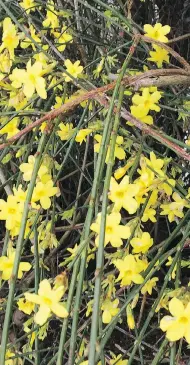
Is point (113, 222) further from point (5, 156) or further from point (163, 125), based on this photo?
point (163, 125)

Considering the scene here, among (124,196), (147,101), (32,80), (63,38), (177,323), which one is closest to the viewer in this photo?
(177,323)

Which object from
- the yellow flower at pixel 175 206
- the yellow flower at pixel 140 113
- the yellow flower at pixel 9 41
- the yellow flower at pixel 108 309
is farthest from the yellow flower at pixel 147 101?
the yellow flower at pixel 108 309

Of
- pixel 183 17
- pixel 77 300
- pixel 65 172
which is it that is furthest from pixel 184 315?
pixel 183 17

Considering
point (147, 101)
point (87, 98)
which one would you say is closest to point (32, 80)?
point (87, 98)

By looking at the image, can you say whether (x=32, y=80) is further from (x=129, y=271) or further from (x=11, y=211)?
(x=129, y=271)

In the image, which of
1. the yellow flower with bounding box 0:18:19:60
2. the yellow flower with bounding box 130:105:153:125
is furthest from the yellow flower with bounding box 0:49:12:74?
the yellow flower with bounding box 130:105:153:125

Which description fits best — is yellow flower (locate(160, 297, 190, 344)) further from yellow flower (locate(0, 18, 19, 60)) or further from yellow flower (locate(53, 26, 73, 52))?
yellow flower (locate(53, 26, 73, 52))
